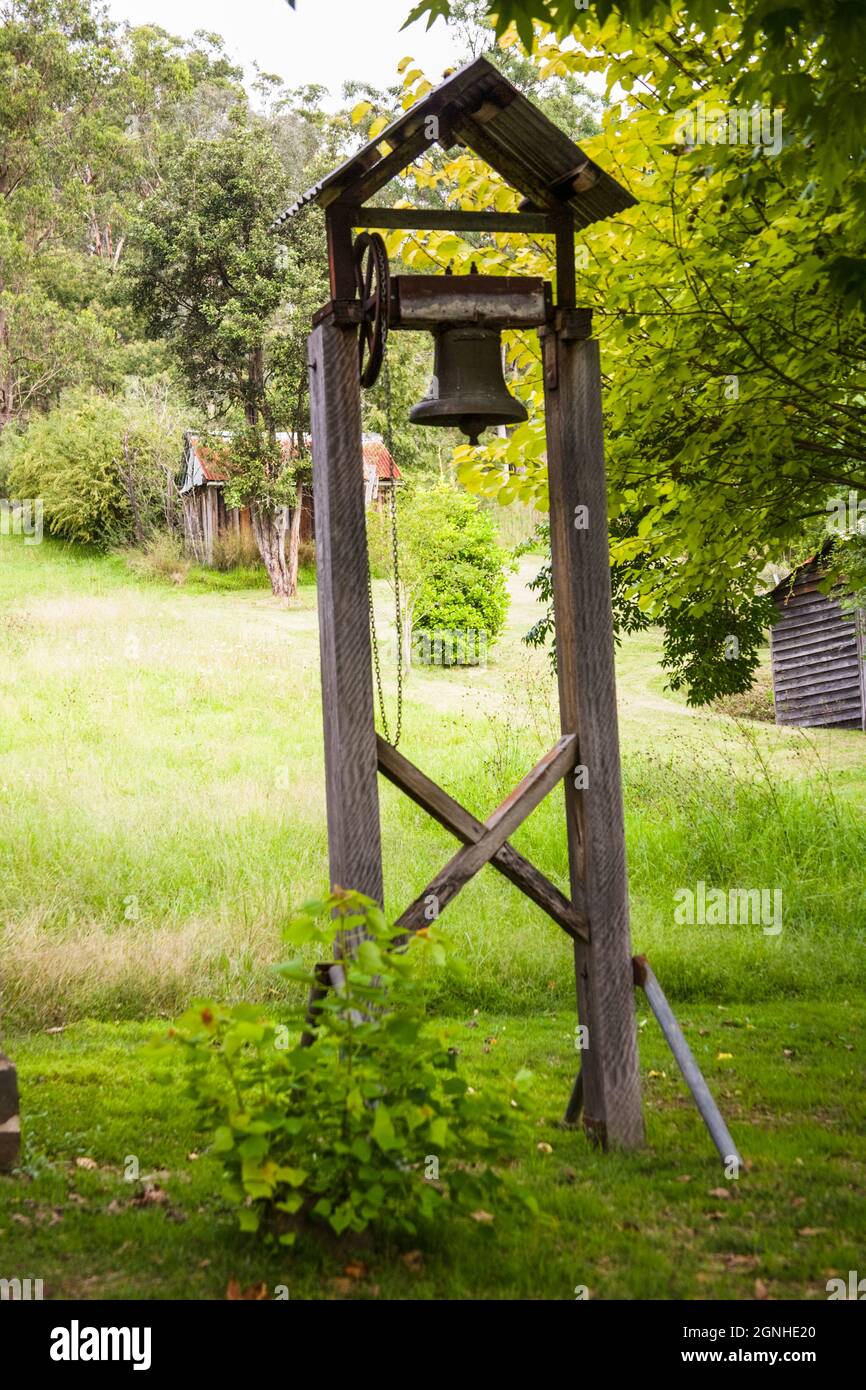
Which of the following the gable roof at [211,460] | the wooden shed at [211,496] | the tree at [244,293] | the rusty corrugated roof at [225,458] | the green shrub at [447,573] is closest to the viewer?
the green shrub at [447,573]

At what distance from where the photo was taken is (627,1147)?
16.0 ft

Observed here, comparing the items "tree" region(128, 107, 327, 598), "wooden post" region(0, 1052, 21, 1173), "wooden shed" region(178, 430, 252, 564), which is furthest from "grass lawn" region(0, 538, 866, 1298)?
"wooden shed" region(178, 430, 252, 564)

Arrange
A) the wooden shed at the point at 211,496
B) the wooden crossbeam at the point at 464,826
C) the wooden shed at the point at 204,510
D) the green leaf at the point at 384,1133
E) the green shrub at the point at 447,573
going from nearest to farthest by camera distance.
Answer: the green leaf at the point at 384,1133, the wooden crossbeam at the point at 464,826, the green shrub at the point at 447,573, the wooden shed at the point at 211,496, the wooden shed at the point at 204,510

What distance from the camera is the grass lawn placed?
3.92 metres

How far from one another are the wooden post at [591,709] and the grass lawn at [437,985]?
0.43m

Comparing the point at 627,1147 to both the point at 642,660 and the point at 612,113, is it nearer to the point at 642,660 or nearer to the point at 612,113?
the point at 612,113

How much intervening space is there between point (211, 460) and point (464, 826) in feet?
76.1

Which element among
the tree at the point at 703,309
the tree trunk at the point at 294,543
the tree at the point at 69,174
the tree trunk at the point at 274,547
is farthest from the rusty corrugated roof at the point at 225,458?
the tree at the point at 703,309

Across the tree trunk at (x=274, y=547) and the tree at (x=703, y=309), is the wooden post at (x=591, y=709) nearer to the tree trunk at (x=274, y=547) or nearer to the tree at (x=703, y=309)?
the tree at (x=703, y=309)

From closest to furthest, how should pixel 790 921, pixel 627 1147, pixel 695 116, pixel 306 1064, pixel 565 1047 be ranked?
pixel 306 1064
pixel 627 1147
pixel 695 116
pixel 565 1047
pixel 790 921

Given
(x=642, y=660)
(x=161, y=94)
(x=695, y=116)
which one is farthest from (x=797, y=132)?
(x=161, y=94)

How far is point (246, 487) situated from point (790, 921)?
18.0 metres

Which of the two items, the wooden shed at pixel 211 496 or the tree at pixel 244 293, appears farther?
the wooden shed at pixel 211 496

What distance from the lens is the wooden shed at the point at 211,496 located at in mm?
27422
